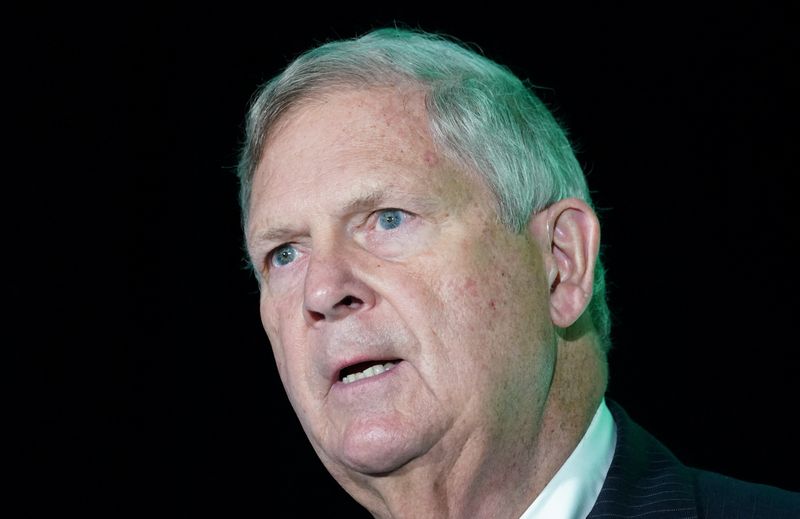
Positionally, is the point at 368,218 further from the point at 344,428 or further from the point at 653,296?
the point at 653,296

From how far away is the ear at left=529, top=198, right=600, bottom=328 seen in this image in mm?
2270

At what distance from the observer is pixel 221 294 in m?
3.78

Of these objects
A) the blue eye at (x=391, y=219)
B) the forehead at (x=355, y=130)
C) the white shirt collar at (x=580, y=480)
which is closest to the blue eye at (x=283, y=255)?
the forehead at (x=355, y=130)

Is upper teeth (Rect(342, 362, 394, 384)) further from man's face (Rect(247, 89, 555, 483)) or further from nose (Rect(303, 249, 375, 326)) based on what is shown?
nose (Rect(303, 249, 375, 326))

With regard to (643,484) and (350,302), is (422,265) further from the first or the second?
(643,484)

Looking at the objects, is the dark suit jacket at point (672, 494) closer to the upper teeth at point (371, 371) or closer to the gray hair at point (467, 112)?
the gray hair at point (467, 112)

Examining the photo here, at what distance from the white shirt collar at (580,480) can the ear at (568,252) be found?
10.8 inches

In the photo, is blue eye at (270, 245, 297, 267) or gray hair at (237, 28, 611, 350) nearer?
gray hair at (237, 28, 611, 350)

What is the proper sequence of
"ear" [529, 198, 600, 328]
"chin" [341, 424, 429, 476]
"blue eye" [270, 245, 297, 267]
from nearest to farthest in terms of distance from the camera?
"chin" [341, 424, 429, 476] → "ear" [529, 198, 600, 328] → "blue eye" [270, 245, 297, 267]

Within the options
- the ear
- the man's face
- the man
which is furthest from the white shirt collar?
the ear

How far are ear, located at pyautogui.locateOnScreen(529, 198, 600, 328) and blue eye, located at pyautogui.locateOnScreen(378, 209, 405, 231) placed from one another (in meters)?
0.31

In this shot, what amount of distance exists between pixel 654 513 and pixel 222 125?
2257mm

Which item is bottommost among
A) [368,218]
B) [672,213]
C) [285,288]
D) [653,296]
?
[653,296]

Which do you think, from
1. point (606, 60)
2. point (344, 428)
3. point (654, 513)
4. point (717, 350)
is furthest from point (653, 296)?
point (344, 428)
